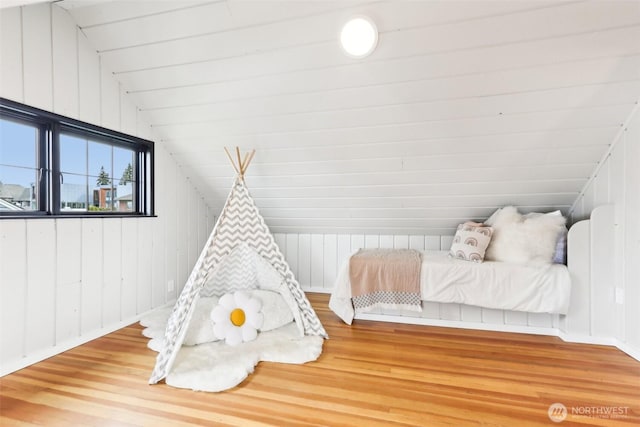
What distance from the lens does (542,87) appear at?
199 centimetres

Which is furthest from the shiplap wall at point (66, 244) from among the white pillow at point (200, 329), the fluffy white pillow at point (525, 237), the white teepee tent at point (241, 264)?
the fluffy white pillow at point (525, 237)

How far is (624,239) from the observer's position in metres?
2.18

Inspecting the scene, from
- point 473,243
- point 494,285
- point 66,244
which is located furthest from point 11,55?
point 494,285

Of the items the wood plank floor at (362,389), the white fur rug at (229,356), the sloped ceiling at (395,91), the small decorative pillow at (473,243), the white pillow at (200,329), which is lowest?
the wood plank floor at (362,389)

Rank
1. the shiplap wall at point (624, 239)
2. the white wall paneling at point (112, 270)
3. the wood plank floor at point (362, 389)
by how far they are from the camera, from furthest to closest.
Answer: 1. the white wall paneling at point (112, 270)
2. the shiplap wall at point (624, 239)
3. the wood plank floor at point (362, 389)

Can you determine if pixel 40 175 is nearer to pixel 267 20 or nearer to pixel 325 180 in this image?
pixel 267 20

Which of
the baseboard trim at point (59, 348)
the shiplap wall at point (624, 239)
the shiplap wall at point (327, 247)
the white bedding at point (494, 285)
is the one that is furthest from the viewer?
the shiplap wall at point (327, 247)

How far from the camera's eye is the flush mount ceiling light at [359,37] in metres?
1.85

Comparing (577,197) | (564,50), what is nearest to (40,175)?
(564,50)

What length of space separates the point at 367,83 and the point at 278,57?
→ 0.63m

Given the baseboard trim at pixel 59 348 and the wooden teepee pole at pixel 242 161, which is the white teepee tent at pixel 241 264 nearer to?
the wooden teepee pole at pixel 242 161

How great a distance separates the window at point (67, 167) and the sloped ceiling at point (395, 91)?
1.37ft

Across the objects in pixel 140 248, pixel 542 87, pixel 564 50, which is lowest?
pixel 140 248

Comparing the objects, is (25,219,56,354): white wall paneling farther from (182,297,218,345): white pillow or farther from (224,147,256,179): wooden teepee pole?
(224,147,256,179): wooden teepee pole
